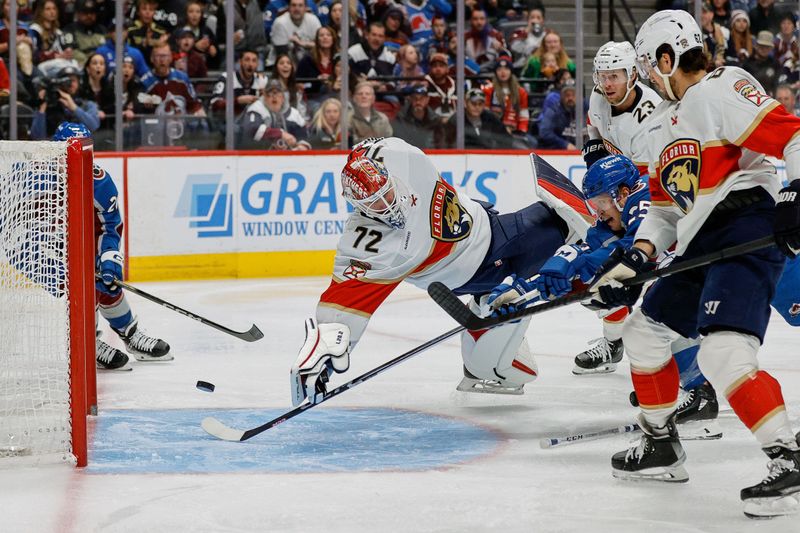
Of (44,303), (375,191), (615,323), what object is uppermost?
(375,191)

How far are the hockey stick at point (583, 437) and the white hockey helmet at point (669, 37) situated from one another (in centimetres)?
97

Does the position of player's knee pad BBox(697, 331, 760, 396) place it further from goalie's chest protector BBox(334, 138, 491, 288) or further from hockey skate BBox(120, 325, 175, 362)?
hockey skate BBox(120, 325, 175, 362)

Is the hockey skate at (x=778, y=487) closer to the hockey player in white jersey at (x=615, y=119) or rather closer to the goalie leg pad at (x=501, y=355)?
the goalie leg pad at (x=501, y=355)

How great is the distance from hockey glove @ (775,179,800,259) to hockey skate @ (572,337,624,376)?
1.98 meters

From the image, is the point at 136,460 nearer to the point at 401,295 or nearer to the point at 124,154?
the point at 401,295

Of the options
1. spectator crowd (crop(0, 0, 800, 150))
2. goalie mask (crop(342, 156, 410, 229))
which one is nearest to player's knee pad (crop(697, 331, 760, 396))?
goalie mask (crop(342, 156, 410, 229))

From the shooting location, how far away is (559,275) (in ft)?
10.4

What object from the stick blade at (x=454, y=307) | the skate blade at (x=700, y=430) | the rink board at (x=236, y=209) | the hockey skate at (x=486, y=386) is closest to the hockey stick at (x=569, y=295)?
the stick blade at (x=454, y=307)

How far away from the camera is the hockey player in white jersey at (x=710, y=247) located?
256 cm

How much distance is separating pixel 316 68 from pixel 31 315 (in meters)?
4.22

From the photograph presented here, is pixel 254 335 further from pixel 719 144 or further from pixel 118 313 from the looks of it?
pixel 719 144

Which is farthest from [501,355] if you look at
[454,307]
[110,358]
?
[110,358]

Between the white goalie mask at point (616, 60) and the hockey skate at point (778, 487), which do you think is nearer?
the hockey skate at point (778, 487)

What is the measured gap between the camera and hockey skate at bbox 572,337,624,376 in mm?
4438
